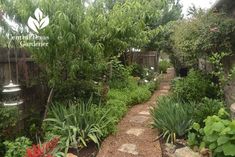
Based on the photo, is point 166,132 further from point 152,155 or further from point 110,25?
point 110,25

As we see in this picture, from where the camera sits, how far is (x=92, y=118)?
15.3ft

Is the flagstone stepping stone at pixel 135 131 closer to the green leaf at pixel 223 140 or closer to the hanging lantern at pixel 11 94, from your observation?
the green leaf at pixel 223 140

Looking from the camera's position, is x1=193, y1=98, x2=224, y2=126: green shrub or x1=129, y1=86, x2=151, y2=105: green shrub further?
x1=129, y1=86, x2=151, y2=105: green shrub

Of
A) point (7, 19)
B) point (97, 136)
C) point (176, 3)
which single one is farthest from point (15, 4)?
point (176, 3)

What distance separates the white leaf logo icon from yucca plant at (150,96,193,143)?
2731 mm

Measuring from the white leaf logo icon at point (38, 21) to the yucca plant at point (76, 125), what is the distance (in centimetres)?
164

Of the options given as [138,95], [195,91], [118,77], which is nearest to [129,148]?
[195,91]

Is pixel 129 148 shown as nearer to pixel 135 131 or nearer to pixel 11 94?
pixel 135 131

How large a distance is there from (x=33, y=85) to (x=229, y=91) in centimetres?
426

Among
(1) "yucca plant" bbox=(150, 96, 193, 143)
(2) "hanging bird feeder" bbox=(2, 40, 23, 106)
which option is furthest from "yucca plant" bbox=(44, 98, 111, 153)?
(1) "yucca plant" bbox=(150, 96, 193, 143)

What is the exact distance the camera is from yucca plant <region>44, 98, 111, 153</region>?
4.19 meters

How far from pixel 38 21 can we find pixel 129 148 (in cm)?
270

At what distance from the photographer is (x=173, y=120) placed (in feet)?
14.9

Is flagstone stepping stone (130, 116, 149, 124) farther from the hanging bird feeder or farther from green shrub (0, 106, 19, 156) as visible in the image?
the hanging bird feeder
